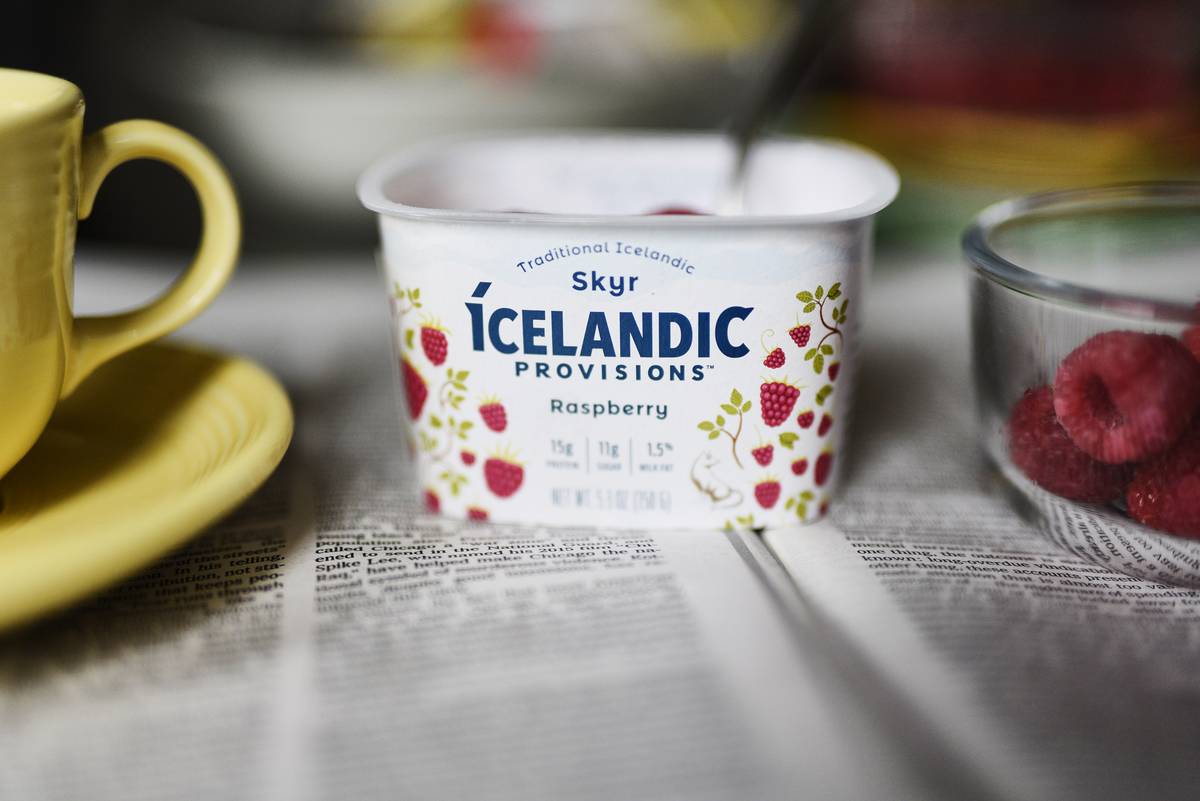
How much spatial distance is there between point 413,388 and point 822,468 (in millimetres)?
181

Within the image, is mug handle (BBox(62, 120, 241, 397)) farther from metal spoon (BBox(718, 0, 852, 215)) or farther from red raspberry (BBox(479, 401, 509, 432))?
metal spoon (BBox(718, 0, 852, 215))

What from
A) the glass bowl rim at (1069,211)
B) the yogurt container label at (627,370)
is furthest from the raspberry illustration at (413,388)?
the glass bowl rim at (1069,211)

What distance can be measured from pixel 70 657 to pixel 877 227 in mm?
677

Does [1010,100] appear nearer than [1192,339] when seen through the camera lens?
No

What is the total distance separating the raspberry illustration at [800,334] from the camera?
0.41 metres

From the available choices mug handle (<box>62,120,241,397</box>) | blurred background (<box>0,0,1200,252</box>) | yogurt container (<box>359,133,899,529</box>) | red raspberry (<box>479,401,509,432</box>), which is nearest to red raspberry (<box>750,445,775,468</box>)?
yogurt container (<box>359,133,899,529</box>)

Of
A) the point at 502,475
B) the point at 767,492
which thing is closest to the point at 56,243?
the point at 502,475

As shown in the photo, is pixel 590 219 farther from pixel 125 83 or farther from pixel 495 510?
pixel 125 83

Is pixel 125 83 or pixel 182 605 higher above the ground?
pixel 125 83

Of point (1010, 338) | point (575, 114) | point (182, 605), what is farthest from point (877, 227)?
point (182, 605)

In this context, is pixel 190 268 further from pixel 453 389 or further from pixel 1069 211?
pixel 1069 211

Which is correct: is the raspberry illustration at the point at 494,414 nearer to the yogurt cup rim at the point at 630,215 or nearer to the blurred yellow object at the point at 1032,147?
the yogurt cup rim at the point at 630,215

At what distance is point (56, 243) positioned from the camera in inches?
14.6

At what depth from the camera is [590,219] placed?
38 cm
